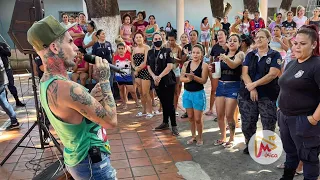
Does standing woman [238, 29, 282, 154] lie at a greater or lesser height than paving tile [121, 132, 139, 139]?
greater

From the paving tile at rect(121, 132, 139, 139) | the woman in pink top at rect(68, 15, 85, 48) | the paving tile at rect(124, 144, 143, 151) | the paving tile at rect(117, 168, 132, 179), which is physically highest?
the woman in pink top at rect(68, 15, 85, 48)

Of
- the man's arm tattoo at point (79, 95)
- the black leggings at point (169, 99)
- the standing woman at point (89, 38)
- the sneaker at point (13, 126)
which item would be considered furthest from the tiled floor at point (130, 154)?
the standing woman at point (89, 38)

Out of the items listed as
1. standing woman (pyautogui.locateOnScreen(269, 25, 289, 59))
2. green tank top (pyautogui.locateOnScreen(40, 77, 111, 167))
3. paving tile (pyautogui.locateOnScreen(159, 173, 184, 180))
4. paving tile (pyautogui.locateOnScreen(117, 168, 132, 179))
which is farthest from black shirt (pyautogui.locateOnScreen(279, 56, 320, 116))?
standing woman (pyautogui.locateOnScreen(269, 25, 289, 59))

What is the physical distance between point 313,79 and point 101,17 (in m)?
5.94

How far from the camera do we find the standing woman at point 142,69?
6133 millimetres

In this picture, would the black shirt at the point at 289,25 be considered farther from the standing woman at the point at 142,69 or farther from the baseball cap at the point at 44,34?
the baseball cap at the point at 44,34

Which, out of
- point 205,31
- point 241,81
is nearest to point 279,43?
point 241,81

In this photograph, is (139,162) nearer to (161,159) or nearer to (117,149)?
(161,159)

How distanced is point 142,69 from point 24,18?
8.92 ft

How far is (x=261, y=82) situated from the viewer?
3811 millimetres

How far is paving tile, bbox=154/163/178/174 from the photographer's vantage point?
12.5 ft

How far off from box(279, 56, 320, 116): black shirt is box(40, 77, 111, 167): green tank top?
1964 millimetres

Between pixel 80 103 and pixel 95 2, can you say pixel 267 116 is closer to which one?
pixel 80 103

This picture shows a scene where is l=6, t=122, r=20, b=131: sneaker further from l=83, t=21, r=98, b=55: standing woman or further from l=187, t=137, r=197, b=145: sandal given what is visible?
l=187, t=137, r=197, b=145: sandal
